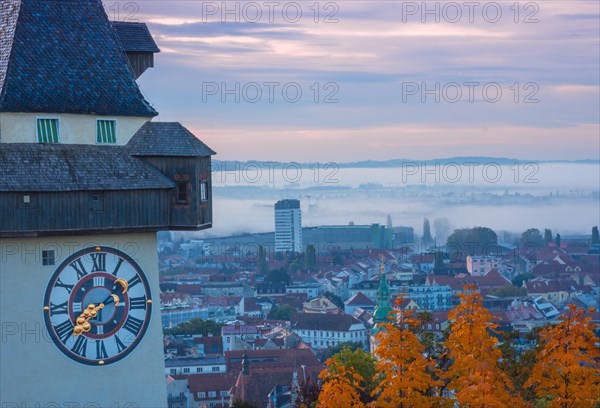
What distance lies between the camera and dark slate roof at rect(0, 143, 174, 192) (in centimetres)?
2053

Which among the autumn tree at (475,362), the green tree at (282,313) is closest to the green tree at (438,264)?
the green tree at (282,313)

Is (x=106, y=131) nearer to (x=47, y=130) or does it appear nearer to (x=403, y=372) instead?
(x=47, y=130)

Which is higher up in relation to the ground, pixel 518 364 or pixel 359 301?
pixel 518 364

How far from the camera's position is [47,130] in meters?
21.3

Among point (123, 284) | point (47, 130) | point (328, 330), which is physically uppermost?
point (47, 130)

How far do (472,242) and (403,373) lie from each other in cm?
17181

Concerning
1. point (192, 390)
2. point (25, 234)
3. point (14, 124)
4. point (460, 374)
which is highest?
point (14, 124)

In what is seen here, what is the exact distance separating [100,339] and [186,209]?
2290 millimetres

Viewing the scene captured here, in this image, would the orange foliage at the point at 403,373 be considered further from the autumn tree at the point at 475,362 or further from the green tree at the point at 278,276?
the green tree at the point at 278,276

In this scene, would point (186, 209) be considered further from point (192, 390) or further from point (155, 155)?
point (192, 390)

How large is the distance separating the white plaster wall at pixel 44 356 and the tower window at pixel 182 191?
807 millimetres

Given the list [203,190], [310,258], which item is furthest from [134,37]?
[310,258]

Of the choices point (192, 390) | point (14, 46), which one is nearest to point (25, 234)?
point (14, 46)

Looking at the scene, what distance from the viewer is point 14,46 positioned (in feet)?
70.9
